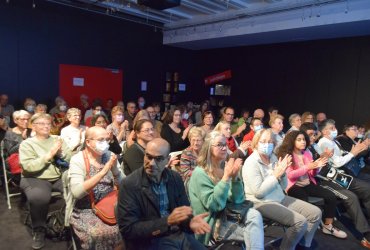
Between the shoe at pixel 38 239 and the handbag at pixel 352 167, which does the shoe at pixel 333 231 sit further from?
the shoe at pixel 38 239

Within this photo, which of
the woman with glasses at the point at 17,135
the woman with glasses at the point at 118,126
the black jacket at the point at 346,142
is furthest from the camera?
the black jacket at the point at 346,142

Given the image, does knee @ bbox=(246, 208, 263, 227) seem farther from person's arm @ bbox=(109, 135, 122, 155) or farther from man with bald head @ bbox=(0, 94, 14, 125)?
man with bald head @ bbox=(0, 94, 14, 125)

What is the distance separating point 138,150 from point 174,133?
1.95 m

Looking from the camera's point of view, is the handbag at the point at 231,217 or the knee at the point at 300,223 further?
the knee at the point at 300,223

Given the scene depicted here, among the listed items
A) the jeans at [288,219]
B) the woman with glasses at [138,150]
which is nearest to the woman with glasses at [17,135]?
the woman with glasses at [138,150]

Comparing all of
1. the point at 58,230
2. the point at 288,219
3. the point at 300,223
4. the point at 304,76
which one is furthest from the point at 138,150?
the point at 304,76

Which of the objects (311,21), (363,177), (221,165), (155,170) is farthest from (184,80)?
(155,170)

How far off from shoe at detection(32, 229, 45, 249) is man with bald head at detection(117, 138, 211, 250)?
5.50 ft

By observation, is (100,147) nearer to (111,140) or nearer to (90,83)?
(111,140)

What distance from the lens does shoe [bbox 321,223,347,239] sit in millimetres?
3654

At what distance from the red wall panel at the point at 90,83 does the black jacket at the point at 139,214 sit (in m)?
6.69

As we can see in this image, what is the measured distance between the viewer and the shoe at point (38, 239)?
312 cm

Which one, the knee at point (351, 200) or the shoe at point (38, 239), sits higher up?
the knee at point (351, 200)

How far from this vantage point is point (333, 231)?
3.70 meters
